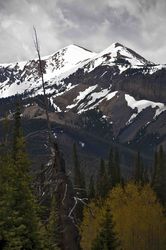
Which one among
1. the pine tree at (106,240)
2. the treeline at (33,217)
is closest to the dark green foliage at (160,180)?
the treeline at (33,217)

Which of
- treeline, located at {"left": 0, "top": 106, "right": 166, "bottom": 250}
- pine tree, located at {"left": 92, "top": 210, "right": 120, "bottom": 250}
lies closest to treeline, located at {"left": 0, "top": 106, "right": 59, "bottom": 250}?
treeline, located at {"left": 0, "top": 106, "right": 166, "bottom": 250}

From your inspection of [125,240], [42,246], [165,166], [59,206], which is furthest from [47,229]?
[165,166]

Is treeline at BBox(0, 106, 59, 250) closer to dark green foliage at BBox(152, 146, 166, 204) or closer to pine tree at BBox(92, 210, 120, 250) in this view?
pine tree at BBox(92, 210, 120, 250)

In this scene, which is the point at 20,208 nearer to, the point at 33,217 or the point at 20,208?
the point at 20,208

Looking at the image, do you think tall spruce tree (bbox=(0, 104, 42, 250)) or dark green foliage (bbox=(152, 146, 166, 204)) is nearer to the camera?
tall spruce tree (bbox=(0, 104, 42, 250))

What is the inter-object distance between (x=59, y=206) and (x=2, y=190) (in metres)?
4.94

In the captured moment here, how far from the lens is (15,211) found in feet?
74.0

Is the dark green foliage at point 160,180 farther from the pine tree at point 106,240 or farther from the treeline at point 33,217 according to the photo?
the pine tree at point 106,240

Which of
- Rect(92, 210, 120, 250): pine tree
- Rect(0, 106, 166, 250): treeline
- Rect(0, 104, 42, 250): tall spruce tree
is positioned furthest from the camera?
Rect(92, 210, 120, 250): pine tree

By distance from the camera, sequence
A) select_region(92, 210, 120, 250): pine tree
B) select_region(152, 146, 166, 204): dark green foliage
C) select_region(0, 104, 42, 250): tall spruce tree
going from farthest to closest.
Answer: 1. select_region(152, 146, 166, 204): dark green foliage
2. select_region(92, 210, 120, 250): pine tree
3. select_region(0, 104, 42, 250): tall spruce tree

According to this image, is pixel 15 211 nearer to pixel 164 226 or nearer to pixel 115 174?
pixel 164 226

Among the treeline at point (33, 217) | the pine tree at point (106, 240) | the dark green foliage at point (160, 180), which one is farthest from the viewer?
the dark green foliage at point (160, 180)

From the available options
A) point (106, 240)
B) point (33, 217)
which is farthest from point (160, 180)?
point (33, 217)

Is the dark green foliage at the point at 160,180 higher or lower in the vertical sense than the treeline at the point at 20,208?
lower
